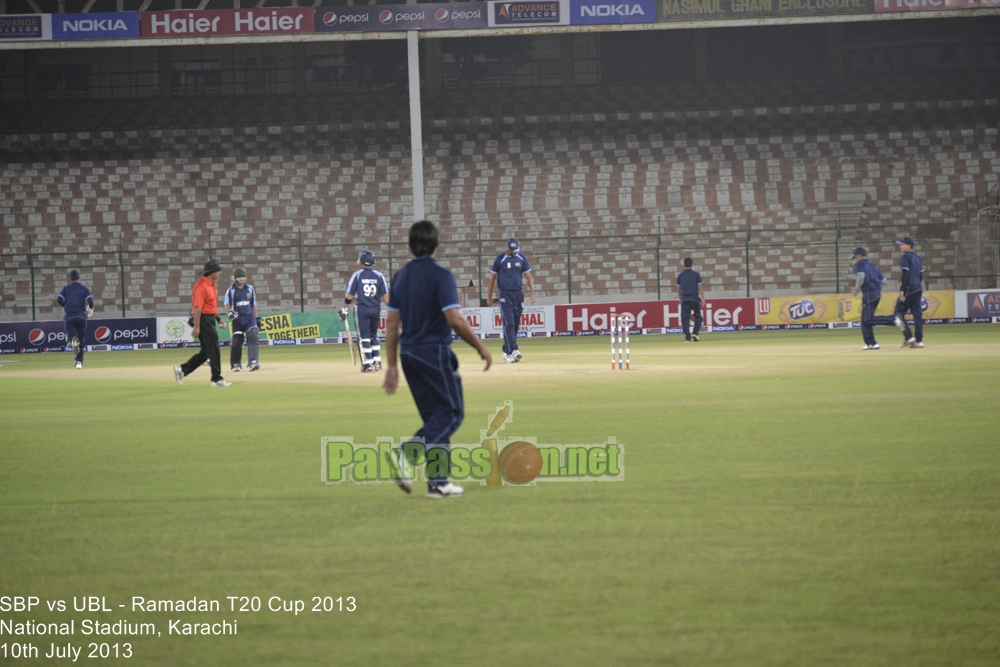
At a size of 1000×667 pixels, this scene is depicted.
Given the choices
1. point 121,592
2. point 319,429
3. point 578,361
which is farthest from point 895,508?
point 578,361

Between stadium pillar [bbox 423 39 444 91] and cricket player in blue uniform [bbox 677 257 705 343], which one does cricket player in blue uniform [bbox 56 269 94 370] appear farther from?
stadium pillar [bbox 423 39 444 91]

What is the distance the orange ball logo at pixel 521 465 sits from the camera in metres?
8.95

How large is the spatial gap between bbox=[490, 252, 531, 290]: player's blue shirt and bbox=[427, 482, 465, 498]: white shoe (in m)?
13.6

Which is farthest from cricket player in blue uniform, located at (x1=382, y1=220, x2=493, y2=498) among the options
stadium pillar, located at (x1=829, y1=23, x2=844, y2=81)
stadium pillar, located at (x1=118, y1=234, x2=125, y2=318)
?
stadium pillar, located at (x1=829, y1=23, x2=844, y2=81)

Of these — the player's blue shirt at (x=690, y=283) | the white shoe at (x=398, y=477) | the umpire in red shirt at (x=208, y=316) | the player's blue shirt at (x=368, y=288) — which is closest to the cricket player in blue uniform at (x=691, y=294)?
the player's blue shirt at (x=690, y=283)

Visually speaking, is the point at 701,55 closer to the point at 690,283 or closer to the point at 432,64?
the point at 432,64

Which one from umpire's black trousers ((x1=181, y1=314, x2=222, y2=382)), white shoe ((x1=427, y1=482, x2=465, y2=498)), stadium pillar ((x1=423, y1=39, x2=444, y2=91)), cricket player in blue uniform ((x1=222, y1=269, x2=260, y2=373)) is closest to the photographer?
white shoe ((x1=427, y1=482, x2=465, y2=498))

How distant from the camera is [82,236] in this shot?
41.7m

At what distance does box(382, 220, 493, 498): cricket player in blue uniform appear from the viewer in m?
8.16

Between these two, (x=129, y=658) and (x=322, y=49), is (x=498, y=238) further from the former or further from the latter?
(x=129, y=658)

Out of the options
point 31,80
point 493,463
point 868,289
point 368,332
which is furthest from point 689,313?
point 31,80

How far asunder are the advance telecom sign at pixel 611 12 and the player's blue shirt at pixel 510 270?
16.0 metres

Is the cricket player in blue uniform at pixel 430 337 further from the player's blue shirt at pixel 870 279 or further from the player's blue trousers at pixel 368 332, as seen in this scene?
the player's blue shirt at pixel 870 279

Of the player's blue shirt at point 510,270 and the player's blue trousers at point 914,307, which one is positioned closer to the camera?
the player's blue shirt at point 510,270
